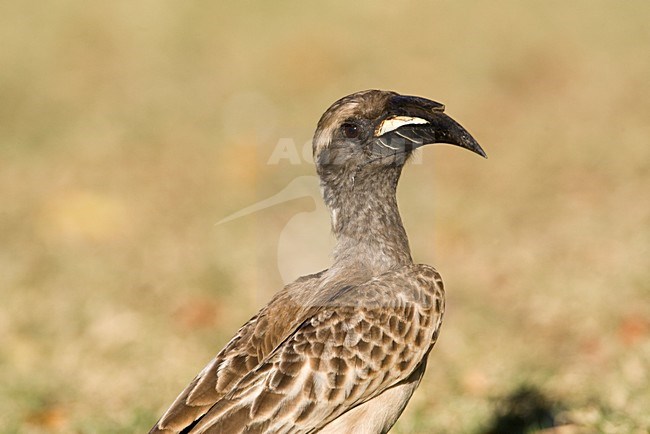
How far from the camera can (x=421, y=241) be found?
769 centimetres

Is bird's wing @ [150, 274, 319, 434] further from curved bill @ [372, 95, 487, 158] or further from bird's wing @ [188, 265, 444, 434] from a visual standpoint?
curved bill @ [372, 95, 487, 158]

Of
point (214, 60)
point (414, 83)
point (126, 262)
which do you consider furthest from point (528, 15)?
point (126, 262)

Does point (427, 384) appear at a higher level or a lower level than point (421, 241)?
lower

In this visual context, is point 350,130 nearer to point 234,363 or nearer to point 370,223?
point 370,223

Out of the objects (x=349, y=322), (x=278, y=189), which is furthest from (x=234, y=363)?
(x=278, y=189)

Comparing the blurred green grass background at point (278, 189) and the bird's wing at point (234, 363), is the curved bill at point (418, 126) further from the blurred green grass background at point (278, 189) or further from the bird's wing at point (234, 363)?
the blurred green grass background at point (278, 189)

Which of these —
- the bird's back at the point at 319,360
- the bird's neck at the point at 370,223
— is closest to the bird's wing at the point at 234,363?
the bird's back at the point at 319,360

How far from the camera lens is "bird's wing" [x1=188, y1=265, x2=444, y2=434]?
426cm

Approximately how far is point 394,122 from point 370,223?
52 cm

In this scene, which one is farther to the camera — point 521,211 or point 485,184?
point 485,184

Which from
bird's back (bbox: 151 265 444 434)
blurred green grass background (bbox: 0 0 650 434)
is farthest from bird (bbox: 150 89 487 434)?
blurred green grass background (bbox: 0 0 650 434)

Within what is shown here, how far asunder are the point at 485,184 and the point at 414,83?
11.4ft

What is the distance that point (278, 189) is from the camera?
6.87 meters

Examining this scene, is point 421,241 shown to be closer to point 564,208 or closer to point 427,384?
point 427,384
